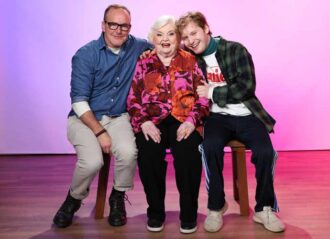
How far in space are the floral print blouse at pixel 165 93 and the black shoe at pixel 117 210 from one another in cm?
36

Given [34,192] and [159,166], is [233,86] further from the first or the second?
[34,192]

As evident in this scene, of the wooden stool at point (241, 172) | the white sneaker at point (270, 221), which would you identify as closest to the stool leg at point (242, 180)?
the wooden stool at point (241, 172)

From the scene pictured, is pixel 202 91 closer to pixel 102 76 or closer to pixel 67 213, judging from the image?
pixel 102 76

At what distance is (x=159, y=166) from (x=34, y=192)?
109 cm

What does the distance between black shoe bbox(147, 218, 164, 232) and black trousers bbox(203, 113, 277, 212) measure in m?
0.27

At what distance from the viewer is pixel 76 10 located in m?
3.85

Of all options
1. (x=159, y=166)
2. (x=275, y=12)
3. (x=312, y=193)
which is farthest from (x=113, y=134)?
(x=275, y=12)

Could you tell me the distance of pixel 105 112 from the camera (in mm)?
2674

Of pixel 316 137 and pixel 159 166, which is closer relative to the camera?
pixel 159 166

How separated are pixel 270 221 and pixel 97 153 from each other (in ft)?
3.04

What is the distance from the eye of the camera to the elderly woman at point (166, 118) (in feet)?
7.90

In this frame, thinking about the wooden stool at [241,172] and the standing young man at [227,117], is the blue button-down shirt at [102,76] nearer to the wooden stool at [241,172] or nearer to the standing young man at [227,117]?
the standing young man at [227,117]

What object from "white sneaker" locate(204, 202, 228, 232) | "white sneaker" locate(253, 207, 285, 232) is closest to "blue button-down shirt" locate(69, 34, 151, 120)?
"white sneaker" locate(204, 202, 228, 232)

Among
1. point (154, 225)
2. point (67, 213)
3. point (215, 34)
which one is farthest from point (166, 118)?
point (215, 34)
